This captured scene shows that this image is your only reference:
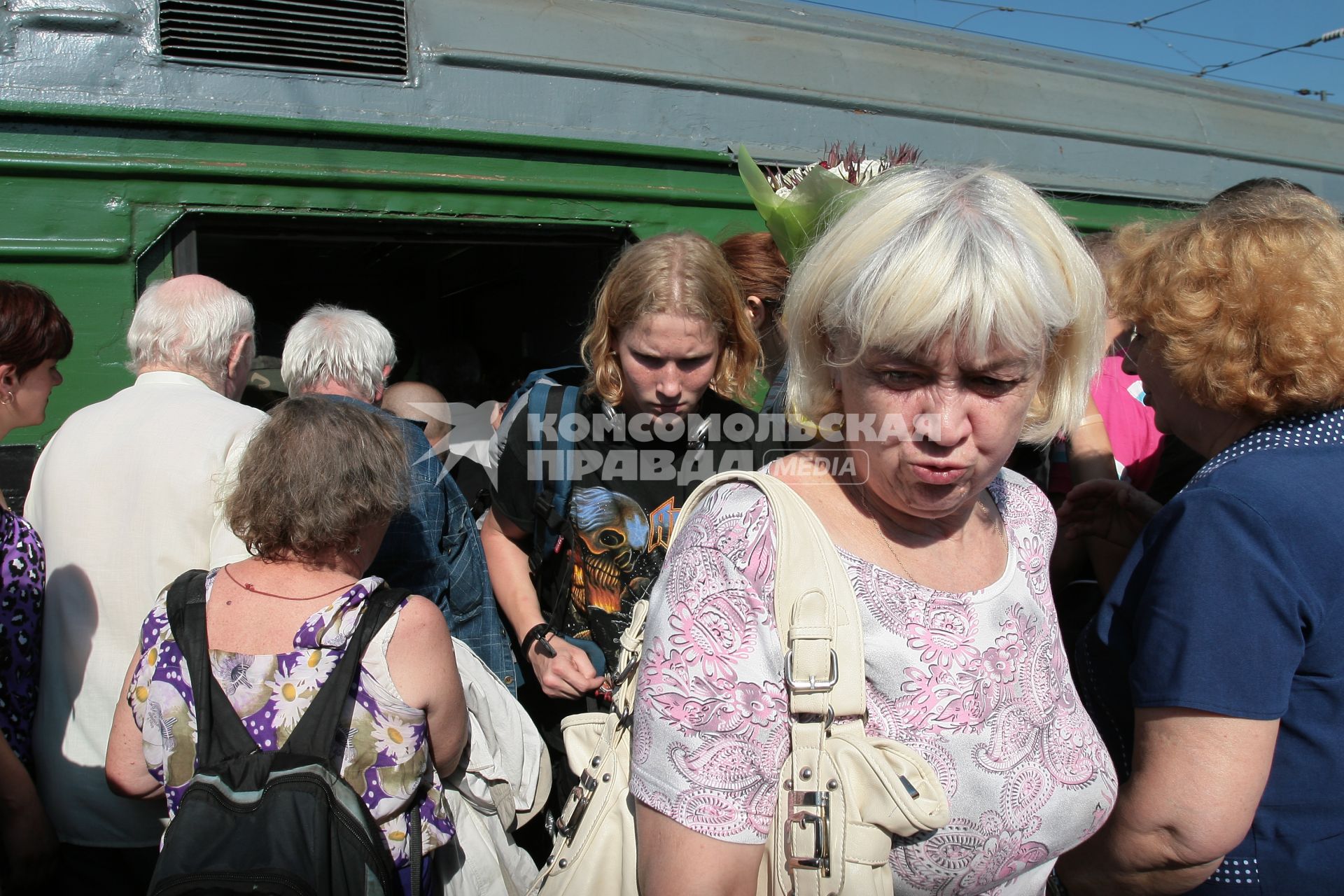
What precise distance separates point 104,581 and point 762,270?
1853 mm

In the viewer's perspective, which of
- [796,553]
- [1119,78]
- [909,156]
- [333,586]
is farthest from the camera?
[1119,78]

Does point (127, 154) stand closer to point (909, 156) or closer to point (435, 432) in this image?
point (435, 432)

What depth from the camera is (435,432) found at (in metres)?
3.76

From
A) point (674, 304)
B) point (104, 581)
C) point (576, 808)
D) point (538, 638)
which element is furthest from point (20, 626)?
point (674, 304)

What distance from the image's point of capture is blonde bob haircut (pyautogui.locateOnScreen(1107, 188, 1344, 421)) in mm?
1366

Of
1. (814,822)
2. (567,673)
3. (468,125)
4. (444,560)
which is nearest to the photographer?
(814,822)

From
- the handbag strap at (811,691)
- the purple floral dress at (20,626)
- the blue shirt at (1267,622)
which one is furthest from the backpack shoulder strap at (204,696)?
the blue shirt at (1267,622)

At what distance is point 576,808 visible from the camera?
1149 mm

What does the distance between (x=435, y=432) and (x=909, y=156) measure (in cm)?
227

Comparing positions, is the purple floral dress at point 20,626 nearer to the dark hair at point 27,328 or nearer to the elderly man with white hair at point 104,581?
the elderly man with white hair at point 104,581

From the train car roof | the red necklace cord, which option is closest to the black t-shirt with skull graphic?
the red necklace cord

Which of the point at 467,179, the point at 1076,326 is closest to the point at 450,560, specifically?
the point at 467,179

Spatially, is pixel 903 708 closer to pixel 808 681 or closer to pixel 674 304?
pixel 808 681

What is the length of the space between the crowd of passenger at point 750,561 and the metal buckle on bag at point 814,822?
30 mm
